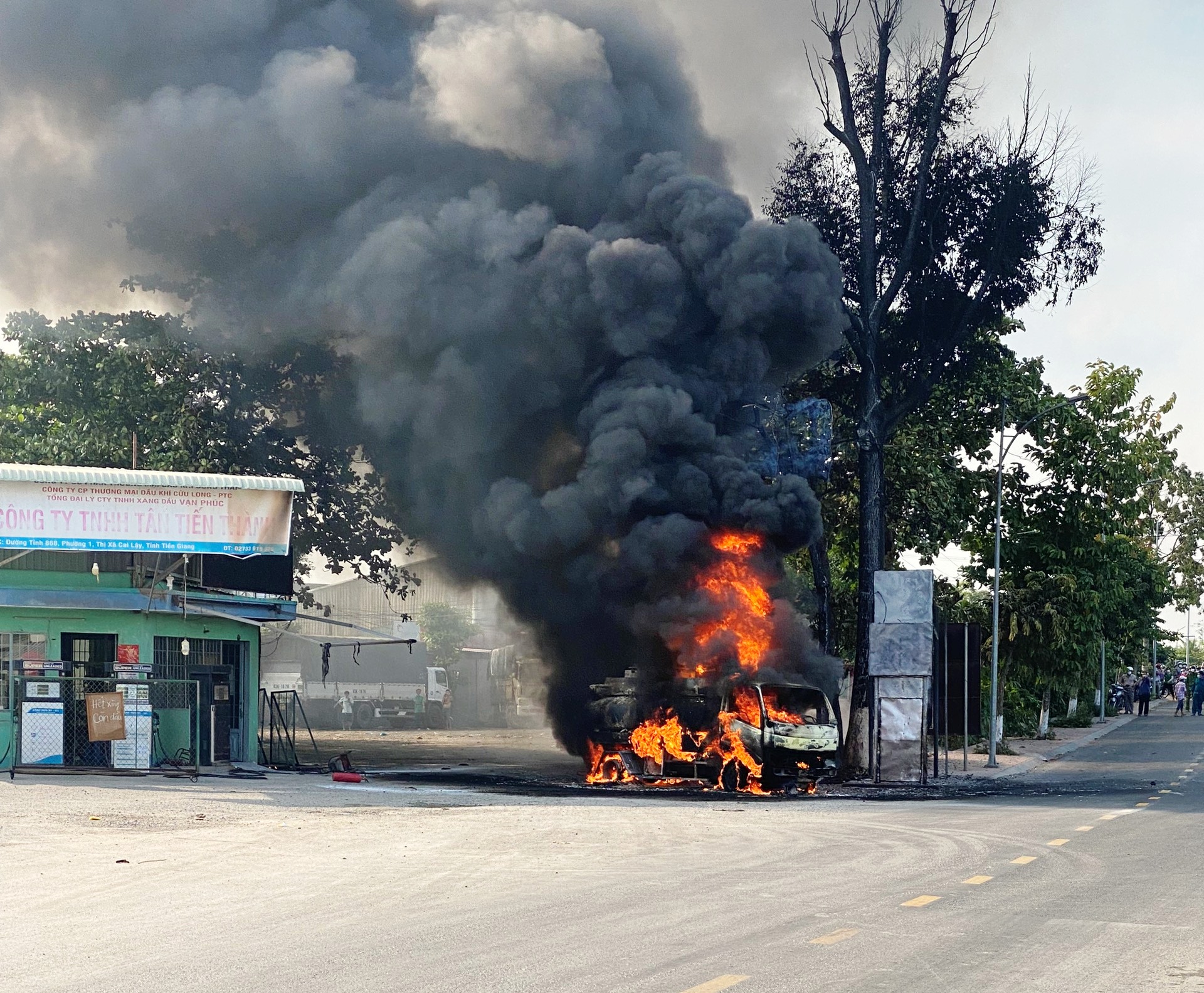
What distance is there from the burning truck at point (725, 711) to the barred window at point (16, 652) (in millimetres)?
9242

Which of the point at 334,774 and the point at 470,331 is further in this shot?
the point at 470,331

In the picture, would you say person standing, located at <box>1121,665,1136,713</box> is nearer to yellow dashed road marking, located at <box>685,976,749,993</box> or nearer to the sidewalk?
the sidewalk

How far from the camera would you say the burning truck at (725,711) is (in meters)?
22.8

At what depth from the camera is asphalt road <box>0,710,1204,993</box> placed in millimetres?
7727

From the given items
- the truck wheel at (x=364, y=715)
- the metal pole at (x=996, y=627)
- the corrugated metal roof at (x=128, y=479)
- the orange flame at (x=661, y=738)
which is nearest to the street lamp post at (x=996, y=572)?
the metal pole at (x=996, y=627)

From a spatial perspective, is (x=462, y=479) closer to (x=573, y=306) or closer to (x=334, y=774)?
(x=573, y=306)

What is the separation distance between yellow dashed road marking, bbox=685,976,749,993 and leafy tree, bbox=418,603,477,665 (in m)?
60.9

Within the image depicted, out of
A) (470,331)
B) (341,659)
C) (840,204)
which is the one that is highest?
(840,204)

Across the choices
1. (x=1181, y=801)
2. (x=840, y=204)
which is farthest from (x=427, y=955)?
(x=840, y=204)

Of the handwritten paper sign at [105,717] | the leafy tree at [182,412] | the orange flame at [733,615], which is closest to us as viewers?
the handwritten paper sign at [105,717]

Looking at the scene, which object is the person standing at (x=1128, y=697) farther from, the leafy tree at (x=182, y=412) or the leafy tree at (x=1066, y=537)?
the leafy tree at (x=182, y=412)

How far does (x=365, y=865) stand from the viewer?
489 inches

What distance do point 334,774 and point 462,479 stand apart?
828cm

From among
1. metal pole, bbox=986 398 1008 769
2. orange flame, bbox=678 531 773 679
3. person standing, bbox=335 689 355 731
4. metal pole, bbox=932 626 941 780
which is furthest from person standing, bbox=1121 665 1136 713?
orange flame, bbox=678 531 773 679
